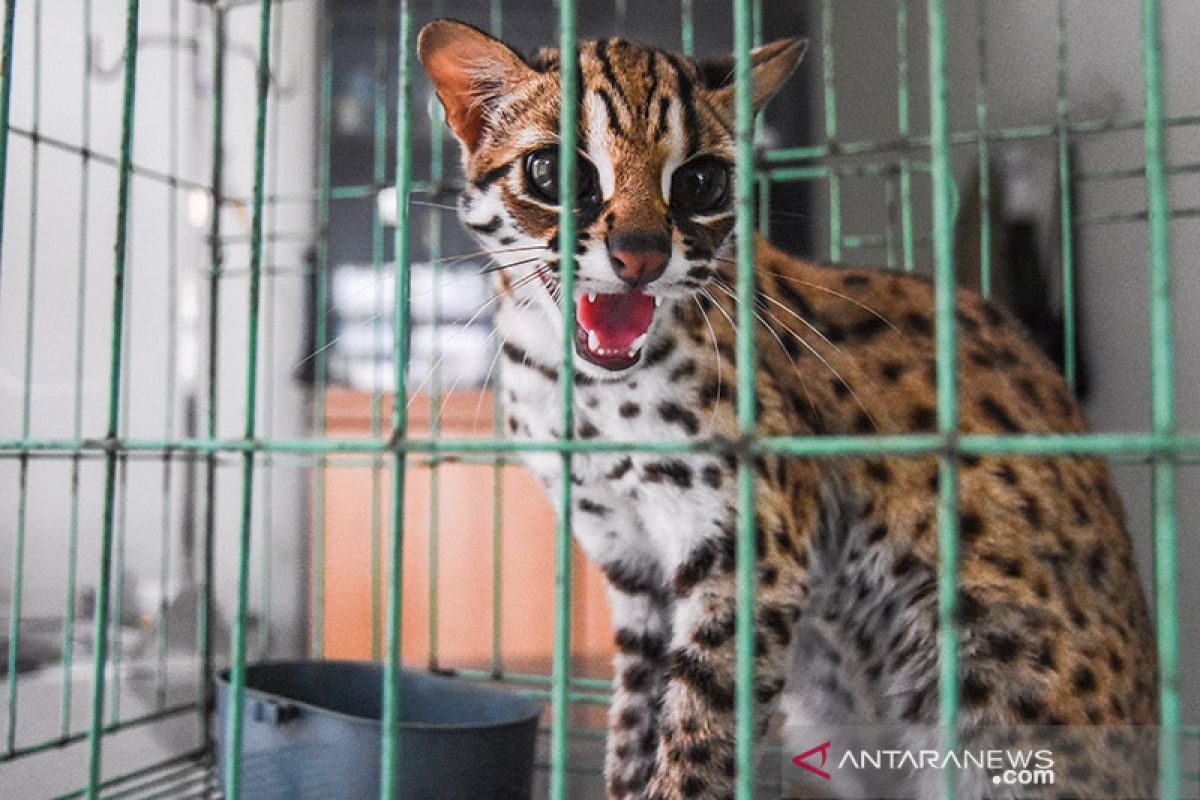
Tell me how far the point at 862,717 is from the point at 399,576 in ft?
2.50

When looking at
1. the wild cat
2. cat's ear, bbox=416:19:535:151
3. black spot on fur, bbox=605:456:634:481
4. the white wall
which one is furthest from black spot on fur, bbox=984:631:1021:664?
the white wall

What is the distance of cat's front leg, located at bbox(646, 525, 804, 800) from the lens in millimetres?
941

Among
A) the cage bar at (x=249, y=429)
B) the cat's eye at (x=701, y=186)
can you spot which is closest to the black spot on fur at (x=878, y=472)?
the cat's eye at (x=701, y=186)

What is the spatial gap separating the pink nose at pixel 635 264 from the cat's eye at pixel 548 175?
0.11 meters

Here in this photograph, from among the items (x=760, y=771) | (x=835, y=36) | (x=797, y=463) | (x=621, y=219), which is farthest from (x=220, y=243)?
(x=835, y=36)

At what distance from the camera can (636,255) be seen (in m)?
0.83

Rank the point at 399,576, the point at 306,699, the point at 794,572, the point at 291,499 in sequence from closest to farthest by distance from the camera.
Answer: the point at 399,576 → the point at 794,572 → the point at 306,699 → the point at 291,499

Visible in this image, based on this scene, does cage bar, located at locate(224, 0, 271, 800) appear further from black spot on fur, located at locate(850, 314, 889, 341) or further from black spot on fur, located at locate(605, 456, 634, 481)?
black spot on fur, located at locate(850, 314, 889, 341)

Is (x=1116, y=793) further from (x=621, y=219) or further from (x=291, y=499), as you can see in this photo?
(x=291, y=499)

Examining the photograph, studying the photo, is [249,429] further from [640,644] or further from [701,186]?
[640,644]

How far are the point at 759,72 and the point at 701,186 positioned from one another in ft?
0.56

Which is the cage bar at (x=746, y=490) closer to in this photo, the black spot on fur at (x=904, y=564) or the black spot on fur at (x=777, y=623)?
the black spot on fur at (x=777, y=623)

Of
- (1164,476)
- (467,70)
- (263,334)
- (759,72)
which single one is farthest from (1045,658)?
(263,334)

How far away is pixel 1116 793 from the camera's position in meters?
0.92
